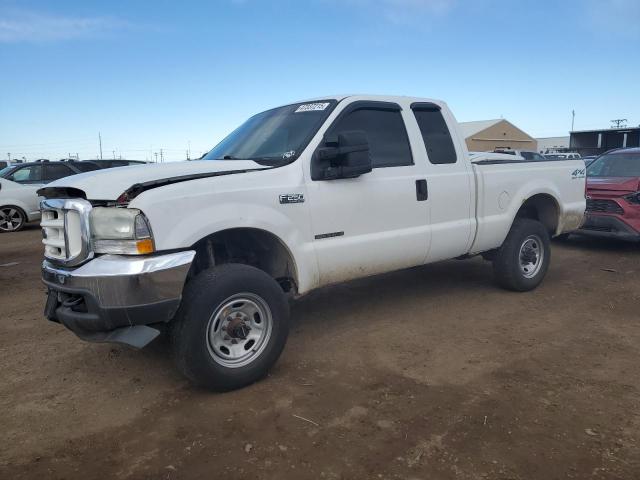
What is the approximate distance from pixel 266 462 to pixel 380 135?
118 inches

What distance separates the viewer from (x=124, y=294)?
10.1ft

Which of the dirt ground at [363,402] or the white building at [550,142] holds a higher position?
the white building at [550,142]

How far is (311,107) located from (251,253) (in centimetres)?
140

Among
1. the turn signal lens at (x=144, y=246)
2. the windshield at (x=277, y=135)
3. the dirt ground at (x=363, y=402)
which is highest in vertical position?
the windshield at (x=277, y=135)

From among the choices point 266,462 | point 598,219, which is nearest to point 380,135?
point 266,462

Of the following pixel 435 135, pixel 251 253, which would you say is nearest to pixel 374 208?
pixel 251 253

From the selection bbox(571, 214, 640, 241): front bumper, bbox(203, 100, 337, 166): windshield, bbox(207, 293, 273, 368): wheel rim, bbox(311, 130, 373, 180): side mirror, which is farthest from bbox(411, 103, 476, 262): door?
bbox(571, 214, 640, 241): front bumper

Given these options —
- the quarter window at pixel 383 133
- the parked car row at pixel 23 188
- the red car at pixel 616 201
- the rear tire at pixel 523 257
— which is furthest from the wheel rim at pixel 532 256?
the parked car row at pixel 23 188

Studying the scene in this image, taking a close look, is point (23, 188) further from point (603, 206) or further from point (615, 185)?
point (615, 185)

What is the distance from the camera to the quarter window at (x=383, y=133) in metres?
4.52

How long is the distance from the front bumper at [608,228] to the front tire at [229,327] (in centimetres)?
634

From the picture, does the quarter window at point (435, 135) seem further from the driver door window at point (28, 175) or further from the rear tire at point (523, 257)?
the driver door window at point (28, 175)

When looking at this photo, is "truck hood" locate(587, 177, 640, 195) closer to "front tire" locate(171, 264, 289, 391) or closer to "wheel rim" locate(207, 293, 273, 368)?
"front tire" locate(171, 264, 289, 391)

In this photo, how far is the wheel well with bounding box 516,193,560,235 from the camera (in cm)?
618
